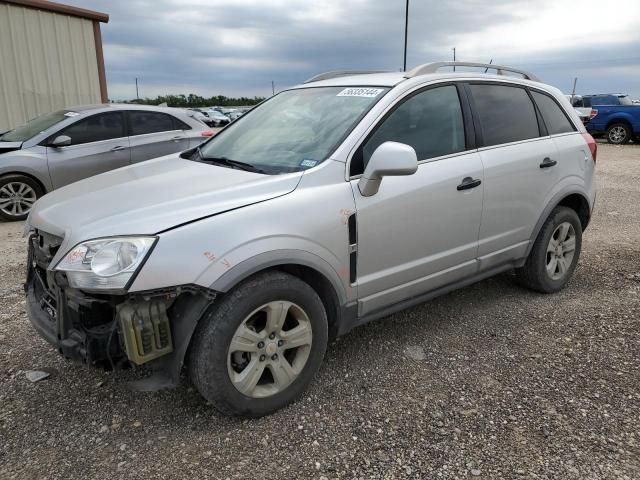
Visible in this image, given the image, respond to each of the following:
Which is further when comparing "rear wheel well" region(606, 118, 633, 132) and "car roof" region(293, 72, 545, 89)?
"rear wheel well" region(606, 118, 633, 132)

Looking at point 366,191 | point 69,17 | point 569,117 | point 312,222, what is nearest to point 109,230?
point 312,222

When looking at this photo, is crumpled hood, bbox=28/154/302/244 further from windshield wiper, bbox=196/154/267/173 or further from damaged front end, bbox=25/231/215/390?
damaged front end, bbox=25/231/215/390

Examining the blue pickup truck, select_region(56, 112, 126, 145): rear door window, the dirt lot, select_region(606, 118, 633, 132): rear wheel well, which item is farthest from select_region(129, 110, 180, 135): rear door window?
select_region(606, 118, 633, 132): rear wheel well

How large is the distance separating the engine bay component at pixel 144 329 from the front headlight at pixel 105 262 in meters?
0.13

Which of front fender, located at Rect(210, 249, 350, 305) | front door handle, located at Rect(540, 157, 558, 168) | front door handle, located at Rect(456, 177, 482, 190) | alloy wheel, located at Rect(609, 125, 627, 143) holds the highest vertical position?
front door handle, located at Rect(540, 157, 558, 168)

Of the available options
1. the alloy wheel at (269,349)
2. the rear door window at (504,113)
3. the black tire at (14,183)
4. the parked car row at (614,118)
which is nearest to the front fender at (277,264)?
the alloy wheel at (269,349)

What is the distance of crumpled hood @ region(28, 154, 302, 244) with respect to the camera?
233cm

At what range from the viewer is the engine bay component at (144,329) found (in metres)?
2.21

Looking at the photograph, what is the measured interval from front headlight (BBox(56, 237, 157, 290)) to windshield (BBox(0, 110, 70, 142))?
586 centimetres

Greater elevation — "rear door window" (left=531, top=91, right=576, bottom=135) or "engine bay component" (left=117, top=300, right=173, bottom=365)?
"rear door window" (left=531, top=91, right=576, bottom=135)

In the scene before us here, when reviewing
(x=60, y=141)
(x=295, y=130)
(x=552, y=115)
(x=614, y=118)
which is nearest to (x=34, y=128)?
(x=60, y=141)

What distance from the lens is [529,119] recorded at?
13.0ft

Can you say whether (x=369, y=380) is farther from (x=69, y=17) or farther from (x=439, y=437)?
(x=69, y=17)

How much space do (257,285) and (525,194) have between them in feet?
7.45
